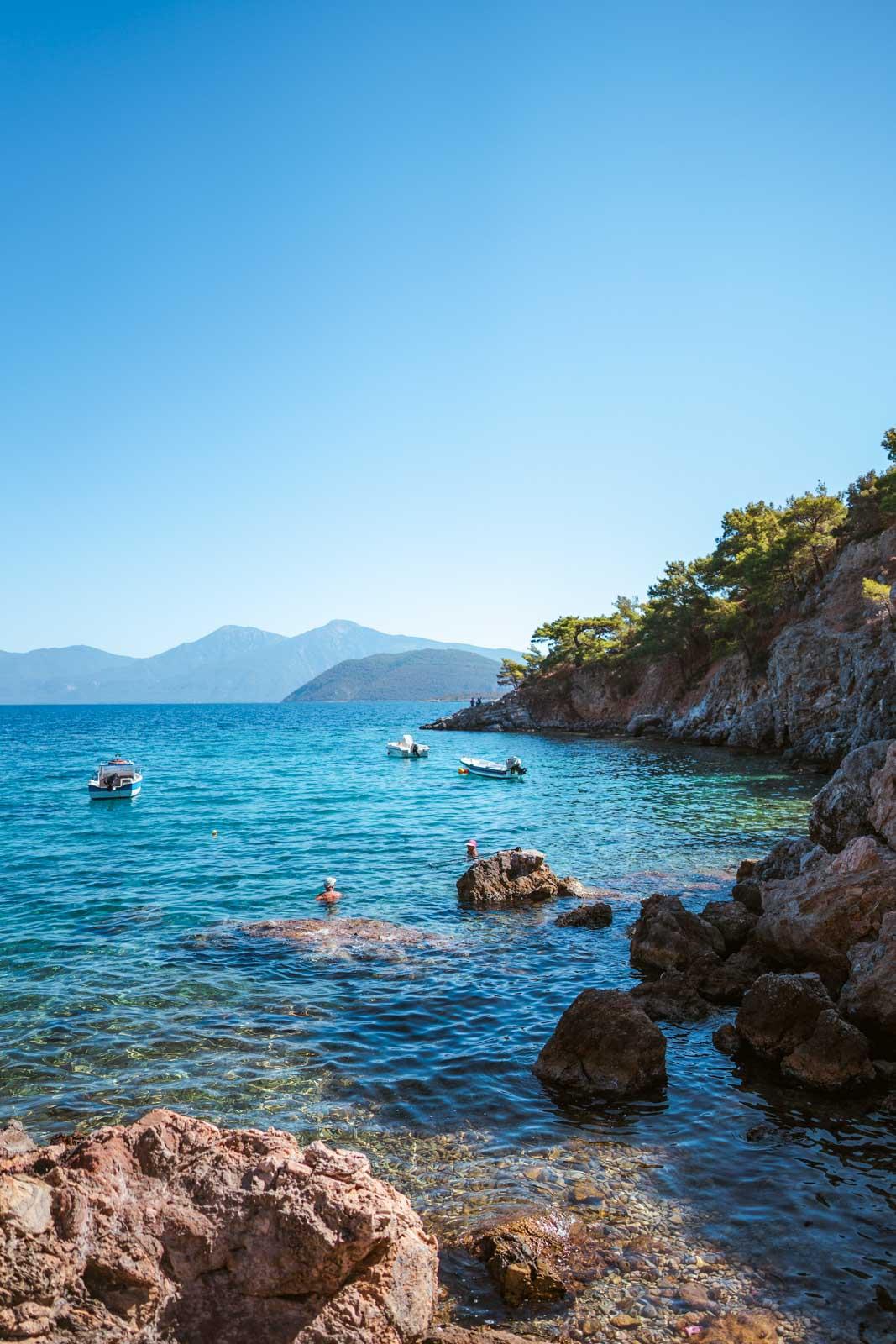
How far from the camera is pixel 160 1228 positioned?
521 cm

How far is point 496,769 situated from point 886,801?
1534 inches

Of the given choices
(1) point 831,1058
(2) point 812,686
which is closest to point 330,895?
(1) point 831,1058

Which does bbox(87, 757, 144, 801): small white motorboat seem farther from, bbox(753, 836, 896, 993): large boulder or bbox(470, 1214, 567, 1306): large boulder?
bbox(470, 1214, 567, 1306): large boulder

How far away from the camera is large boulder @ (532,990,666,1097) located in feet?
34.9

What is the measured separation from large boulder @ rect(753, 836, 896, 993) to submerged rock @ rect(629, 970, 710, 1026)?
220cm

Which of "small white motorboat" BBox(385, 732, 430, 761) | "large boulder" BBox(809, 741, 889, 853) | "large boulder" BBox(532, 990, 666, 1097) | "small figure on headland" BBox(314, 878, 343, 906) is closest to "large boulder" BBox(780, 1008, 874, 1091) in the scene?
"large boulder" BBox(532, 990, 666, 1097)

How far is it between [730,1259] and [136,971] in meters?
12.1

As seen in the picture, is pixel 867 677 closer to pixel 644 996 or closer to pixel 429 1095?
pixel 644 996

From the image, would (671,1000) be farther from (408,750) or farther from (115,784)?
(408,750)

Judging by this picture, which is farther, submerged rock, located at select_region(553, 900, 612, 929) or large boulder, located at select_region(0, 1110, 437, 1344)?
submerged rock, located at select_region(553, 900, 612, 929)

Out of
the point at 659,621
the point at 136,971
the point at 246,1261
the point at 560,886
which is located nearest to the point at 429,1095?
the point at 246,1261

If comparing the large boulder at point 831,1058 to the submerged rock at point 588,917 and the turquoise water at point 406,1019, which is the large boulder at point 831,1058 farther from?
the submerged rock at point 588,917

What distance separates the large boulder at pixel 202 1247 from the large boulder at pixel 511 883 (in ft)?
49.3

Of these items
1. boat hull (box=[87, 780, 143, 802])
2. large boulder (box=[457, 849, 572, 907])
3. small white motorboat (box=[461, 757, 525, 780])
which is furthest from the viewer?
small white motorboat (box=[461, 757, 525, 780])
